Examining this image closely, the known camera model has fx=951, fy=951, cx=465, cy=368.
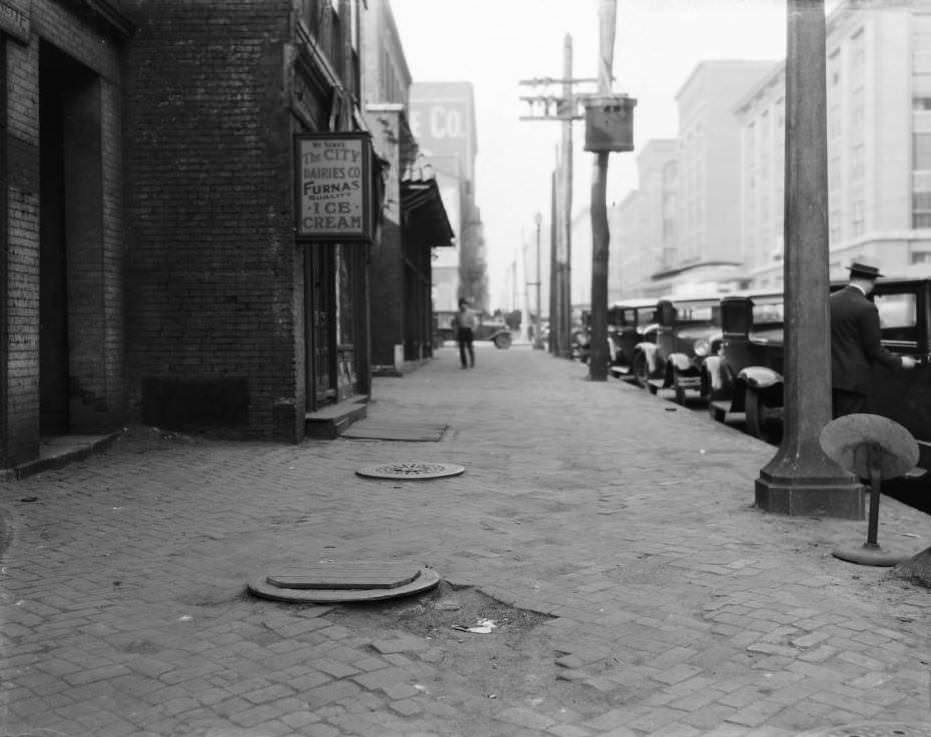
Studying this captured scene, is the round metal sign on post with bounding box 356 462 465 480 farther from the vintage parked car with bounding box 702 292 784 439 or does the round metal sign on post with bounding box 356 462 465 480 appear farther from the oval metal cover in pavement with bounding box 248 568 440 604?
the vintage parked car with bounding box 702 292 784 439

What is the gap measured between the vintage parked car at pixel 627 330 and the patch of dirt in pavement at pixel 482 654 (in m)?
17.6

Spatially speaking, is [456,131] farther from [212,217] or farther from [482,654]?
[482,654]

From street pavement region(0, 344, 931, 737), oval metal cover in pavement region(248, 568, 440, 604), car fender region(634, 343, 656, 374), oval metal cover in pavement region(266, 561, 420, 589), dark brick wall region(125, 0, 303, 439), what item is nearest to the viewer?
street pavement region(0, 344, 931, 737)

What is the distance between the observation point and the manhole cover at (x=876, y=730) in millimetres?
3035

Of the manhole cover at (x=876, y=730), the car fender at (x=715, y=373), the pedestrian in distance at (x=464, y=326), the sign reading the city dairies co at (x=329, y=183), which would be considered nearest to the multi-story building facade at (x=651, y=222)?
the pedestrian in distance at (x=464, y=326)

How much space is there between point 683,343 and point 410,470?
9984 millimetres

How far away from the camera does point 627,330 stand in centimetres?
2353

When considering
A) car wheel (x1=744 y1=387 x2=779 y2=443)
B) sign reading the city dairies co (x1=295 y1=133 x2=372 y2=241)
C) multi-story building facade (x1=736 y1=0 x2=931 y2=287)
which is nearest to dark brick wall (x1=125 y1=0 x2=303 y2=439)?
sign reading the city dairies co (x1=295 y1=133 x2=372 y2=241)

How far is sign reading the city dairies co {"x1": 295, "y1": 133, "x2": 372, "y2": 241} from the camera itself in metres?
10.1

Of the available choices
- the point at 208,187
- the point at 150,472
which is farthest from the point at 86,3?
the point at 150,472

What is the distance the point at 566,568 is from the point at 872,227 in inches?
1973

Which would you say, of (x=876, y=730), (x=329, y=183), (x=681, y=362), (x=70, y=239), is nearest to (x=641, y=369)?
(x=681, y=362)

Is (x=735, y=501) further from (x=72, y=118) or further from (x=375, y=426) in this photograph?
(x=72, y=118)

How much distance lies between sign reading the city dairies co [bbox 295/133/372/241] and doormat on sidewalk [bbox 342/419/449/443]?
224cm
